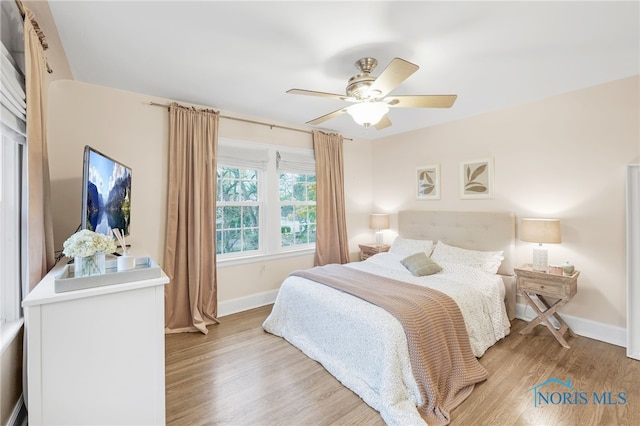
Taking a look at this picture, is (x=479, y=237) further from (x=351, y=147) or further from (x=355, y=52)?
(x=355, y=52)

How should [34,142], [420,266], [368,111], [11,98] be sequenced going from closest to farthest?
1. [11,98]
2. [34,142]
3. [368,111]
4. [420,266]

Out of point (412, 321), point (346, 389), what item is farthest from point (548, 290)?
point (346, 389)

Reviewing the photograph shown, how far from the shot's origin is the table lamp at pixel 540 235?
2812mm

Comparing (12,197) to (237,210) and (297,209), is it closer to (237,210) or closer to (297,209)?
(237,210)

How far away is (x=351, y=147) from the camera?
4.77 meters

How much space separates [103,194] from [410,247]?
3377 millimetres

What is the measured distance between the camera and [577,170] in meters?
2.93

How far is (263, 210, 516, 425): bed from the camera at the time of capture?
190cm

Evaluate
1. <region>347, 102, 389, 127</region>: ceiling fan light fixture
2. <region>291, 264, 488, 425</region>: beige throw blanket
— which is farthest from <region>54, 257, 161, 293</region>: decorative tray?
<region>347, 102, 389, 127</region>: ceiling fan light fixture

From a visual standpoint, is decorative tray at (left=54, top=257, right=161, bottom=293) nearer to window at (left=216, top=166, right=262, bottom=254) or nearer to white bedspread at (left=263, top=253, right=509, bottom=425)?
white bedspread at (left=263, top=253, right=509, bottom=425)

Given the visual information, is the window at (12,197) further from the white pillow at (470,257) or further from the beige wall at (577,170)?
the beige wall at (577,170)

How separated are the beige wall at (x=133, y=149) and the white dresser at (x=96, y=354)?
112 centimetres

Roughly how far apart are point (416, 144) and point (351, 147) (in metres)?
1.04

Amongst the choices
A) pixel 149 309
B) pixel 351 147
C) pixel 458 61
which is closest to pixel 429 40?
pixel 458 61
